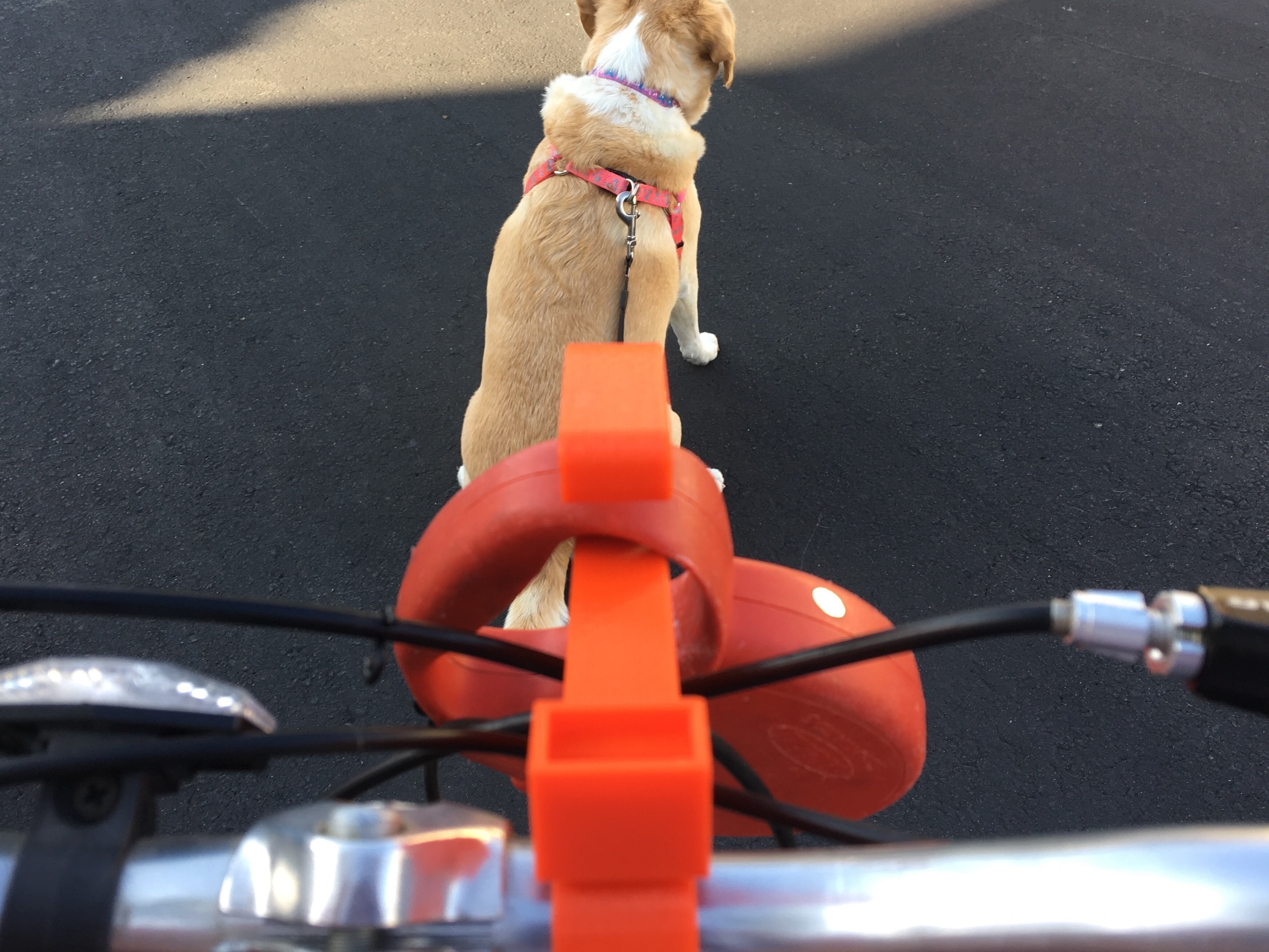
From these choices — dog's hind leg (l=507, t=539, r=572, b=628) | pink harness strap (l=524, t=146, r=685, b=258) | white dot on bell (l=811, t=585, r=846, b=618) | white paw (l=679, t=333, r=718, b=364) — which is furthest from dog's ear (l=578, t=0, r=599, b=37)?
white dot on bell (l=811, t=585, r=846, b=618)

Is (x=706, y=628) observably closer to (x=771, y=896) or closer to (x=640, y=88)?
(x=771, y=896)

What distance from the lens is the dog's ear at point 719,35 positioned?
6.63ft

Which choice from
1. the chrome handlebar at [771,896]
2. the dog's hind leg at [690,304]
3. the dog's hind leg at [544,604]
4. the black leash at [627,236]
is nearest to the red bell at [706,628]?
the chrome handlebar at [771,896]

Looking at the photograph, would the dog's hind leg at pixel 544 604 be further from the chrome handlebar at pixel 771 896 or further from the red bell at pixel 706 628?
the chrome handlebar at pixel 771 896

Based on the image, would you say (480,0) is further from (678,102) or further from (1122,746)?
(1122,746)

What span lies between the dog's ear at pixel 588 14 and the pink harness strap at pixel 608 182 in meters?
0.49

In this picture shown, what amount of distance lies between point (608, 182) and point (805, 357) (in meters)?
1.11

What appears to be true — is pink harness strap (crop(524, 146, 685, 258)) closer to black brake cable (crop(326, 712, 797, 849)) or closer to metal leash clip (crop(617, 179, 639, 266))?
metal leash clip (crop(617, 179, 639, 266))

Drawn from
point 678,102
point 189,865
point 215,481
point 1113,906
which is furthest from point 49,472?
point 1113,906

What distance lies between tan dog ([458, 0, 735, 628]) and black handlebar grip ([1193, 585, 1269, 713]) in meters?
1.26

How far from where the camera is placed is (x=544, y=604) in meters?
1.59

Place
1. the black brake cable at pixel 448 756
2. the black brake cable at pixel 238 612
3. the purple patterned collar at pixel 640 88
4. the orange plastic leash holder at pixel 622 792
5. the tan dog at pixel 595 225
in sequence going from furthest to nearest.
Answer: the purple patterned collar at pixel 640 88, the tan dog at pixel 595 225, the black brake cable at pixel 448 756, the black brake cable at pixel 238 612, the orange plastic leash holder at pixel 622 792

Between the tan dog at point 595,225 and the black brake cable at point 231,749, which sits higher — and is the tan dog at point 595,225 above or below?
above

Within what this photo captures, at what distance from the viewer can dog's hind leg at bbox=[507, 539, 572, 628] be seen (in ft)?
5.20
